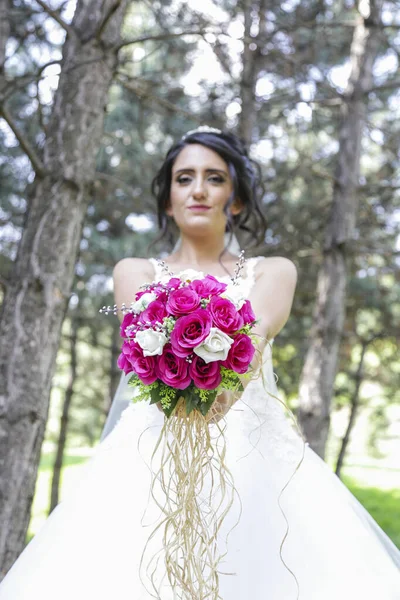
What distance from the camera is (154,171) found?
868 cm

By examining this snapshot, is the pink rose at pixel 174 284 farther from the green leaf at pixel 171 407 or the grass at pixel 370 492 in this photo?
the grass at pixel 370 492

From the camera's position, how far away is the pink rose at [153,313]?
218 centimetres

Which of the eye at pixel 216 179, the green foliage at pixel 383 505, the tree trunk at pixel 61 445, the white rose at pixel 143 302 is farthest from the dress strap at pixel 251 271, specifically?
the green foliage at pixel 383 505

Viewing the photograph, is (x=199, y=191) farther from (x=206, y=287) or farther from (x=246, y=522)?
→ (x=246, y=522)

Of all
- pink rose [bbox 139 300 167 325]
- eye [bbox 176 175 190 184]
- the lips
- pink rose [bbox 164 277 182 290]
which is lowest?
pink rose [bbox 139 300 167 325]

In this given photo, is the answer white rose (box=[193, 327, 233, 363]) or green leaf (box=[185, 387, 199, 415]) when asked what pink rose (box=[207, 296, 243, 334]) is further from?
green leaf (box=[185, 387, 199, 415])

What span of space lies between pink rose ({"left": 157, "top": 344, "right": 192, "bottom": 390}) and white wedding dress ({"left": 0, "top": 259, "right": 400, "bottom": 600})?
35cm

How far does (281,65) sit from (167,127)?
116 inches

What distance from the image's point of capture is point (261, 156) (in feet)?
29.6

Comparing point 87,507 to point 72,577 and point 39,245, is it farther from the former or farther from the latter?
point 39,245

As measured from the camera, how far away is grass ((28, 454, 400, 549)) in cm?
999

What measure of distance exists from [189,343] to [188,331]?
0.18 feet

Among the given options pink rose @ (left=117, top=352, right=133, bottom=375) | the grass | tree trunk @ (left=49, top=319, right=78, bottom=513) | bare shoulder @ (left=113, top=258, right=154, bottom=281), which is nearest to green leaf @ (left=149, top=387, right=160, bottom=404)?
pink rose @ (left=117, top=352, right=133, bottom=375)

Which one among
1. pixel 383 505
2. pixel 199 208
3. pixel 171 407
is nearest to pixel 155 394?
pixel 171 407
